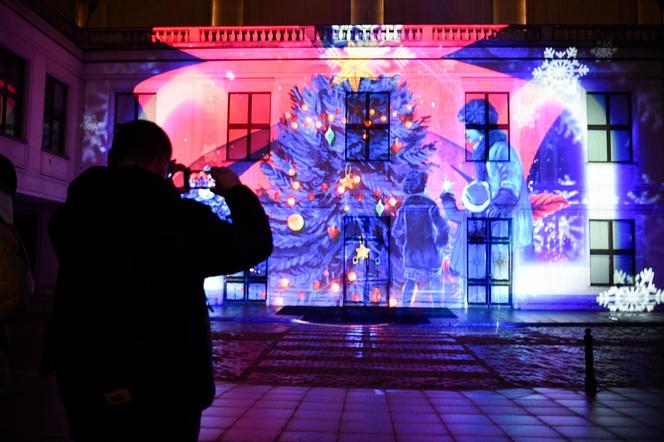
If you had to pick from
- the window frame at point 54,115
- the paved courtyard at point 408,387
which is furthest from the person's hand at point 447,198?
the window frame at point 54,115

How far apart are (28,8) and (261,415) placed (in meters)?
15.8

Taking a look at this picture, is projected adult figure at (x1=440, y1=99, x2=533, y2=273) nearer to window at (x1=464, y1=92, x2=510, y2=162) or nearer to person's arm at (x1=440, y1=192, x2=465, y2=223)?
person's arm at (x1=440, y1=192, x2=465, y2=223)

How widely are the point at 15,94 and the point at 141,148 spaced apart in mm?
17089

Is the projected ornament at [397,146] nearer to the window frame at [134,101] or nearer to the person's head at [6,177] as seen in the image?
the window frame at [134,101]

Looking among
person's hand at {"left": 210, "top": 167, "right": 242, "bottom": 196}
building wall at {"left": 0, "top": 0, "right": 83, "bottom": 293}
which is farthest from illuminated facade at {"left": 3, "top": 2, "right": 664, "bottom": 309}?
person's hand at {"left": 210, "top": 167, "right": 242, "bottom": 196}

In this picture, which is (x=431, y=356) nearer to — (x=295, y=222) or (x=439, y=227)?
(x=439, y=227)

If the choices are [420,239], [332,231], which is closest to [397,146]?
[420,239]

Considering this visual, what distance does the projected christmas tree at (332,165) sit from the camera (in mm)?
18078

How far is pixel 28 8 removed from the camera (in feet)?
52.9

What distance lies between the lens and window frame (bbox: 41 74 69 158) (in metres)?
17.7

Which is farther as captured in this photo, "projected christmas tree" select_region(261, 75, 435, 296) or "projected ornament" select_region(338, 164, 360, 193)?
"projected ornament" select_region(338, 164, 360, 193)

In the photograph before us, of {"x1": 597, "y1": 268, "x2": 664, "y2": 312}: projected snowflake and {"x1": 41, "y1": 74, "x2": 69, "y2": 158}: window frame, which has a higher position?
{"x1": 41, "y1": 74, "x2": 69, "y2": 158}: window frame

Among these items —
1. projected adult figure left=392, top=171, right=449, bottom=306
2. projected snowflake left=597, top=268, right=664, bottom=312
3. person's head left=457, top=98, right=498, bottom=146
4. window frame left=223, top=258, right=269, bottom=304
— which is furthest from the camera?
window frame left=223, top=258, right=269, bottom=304

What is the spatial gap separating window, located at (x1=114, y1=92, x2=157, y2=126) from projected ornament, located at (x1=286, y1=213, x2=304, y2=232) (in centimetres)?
614
